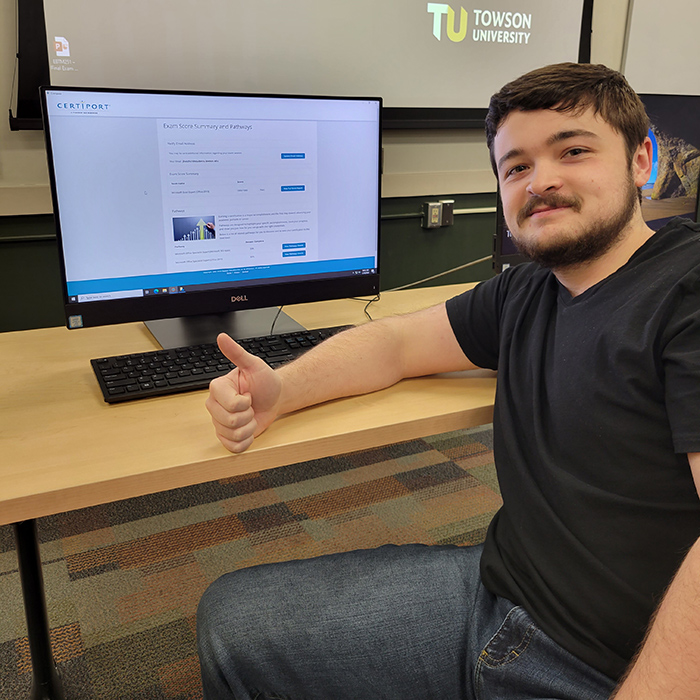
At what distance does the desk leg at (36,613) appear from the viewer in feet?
3.80

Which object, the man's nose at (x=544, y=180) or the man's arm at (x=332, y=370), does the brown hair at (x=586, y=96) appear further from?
the man's arm at (x=332, y=370)

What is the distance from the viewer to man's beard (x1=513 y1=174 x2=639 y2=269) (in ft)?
3.17

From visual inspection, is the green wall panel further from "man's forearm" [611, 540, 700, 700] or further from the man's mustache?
"man's forearm" [611, 540, 700, 700]

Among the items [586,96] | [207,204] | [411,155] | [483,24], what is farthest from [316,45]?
[586,96]

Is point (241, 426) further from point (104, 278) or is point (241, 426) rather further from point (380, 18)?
point (380, 18)

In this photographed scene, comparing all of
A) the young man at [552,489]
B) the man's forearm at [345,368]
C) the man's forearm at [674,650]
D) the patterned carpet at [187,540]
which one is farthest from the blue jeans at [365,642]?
the patterned carpet at [187,540]

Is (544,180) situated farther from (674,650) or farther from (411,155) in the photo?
(411,155)

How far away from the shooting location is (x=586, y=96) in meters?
1.01

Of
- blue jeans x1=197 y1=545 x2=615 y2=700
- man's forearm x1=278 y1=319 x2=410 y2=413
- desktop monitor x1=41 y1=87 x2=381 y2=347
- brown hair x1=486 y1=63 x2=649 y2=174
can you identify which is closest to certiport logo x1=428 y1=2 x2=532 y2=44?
desktop monitor x1=41 y1=87 x2=381 y2=347

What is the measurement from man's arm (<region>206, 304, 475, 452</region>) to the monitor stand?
25 centimetres

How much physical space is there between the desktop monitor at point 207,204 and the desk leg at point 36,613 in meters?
0.40

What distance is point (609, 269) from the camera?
3.20 feet

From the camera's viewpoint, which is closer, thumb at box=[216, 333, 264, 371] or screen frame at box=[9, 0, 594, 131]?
thumb at box=[216, 333, 264, 371]

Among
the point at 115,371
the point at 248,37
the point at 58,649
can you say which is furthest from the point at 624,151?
the point at 58,649
